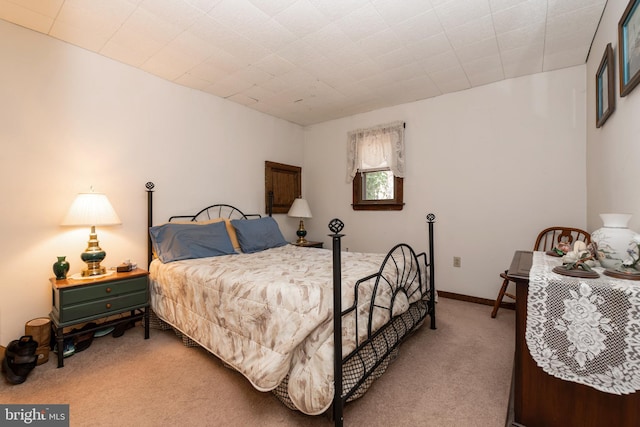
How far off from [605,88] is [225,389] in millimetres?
3356

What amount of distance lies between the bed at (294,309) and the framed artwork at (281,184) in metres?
1.52

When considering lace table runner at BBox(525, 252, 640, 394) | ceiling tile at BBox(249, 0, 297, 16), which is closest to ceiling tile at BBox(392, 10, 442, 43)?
ceiling tile at BBox(249, 0, 297, 16)

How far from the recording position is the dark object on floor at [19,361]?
1.82m

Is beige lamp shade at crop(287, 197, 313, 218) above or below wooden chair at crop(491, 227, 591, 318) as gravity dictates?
above

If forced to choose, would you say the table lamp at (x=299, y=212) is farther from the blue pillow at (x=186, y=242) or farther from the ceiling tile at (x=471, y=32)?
the ceiling tile at (x=471, y=32)

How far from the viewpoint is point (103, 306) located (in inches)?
87.7

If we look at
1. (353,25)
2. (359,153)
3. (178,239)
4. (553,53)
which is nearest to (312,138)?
(359,153)

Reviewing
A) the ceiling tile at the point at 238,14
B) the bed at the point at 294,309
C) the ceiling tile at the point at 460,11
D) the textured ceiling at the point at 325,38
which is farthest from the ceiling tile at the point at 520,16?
the bed at the point at 294,309

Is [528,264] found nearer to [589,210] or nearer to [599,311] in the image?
[599,311]

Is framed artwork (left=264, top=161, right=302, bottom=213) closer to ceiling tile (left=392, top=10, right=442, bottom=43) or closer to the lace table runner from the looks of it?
ceiling tile (left=392, top=10, right=442, bottom=43)

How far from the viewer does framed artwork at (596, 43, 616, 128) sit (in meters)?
1.85

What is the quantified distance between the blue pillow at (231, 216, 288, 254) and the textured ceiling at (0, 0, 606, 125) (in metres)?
1.63

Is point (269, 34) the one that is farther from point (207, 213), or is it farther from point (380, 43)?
point (207, 213)

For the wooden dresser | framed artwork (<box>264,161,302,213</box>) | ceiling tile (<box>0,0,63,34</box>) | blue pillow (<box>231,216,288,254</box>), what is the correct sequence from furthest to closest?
framed artwork (<box>264,161,302,213</box>) → blue pillow (<box>231,216,288,254</box>) → ceiling tile (<box>0,0,63,34</box>) → the wooden dresser
